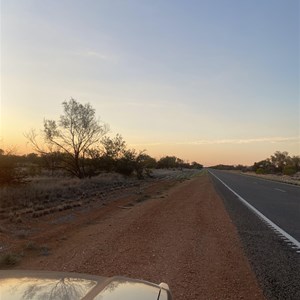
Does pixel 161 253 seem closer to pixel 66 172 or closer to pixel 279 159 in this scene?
pixel 66 172

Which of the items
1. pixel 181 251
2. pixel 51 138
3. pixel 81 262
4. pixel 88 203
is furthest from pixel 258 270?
pixel 51 138

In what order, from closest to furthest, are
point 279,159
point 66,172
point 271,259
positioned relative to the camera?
1. point 271,259
2. point 66,172
3. point 279,159

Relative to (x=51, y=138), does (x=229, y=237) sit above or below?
below

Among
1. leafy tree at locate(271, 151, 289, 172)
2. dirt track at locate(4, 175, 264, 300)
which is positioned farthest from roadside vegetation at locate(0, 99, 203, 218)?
leafy tree at locate(271, 151, 289, 172)

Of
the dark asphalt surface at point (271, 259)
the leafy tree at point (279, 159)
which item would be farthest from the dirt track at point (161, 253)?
the leafy tree at point (279, 159)

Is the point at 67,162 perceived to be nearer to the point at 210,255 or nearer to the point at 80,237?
the point at 80,237

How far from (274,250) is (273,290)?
319 cm

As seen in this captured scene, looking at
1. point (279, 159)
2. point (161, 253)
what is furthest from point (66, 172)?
point (279, 159)

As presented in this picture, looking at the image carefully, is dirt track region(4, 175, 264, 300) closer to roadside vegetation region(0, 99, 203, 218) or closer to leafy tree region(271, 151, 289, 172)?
roadside vegetation region(0, 99, 203, 218)

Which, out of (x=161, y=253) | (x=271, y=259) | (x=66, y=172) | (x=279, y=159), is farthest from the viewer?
(x=279, y=159)

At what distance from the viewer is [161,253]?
888 centimetres

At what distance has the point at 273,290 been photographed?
252 inches

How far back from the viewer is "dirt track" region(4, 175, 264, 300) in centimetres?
673

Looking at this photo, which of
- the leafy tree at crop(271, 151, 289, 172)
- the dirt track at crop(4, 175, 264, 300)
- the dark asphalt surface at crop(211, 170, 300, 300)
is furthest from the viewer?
the leafy tree at crop(271, 151, 289, 172)
